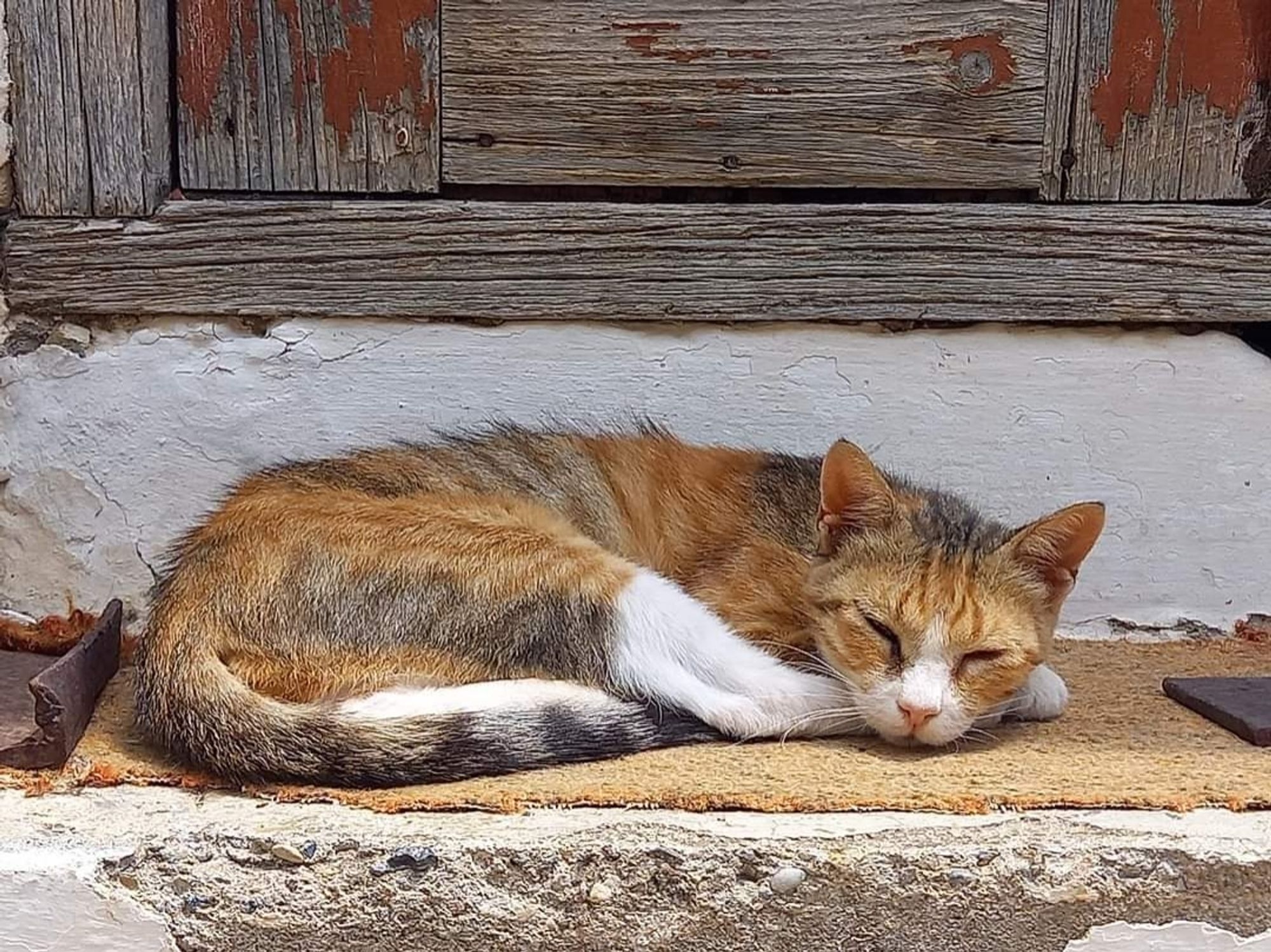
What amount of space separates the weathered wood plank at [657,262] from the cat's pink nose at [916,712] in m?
1.21

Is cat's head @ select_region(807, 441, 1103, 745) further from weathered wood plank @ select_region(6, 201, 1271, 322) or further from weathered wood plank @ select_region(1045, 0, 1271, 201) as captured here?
weathered wood plank @ select_region(1045, 0, 1271, 201)

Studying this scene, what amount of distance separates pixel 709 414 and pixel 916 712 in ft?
3.85

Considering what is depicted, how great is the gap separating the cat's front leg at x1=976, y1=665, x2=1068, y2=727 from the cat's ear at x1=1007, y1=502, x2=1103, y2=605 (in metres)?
0.18

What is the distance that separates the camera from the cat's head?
9.84ft

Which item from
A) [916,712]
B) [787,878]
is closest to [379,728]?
[787,878]

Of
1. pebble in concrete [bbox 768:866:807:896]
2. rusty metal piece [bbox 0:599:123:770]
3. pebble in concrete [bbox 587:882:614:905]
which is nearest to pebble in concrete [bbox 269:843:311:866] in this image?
pebble in concrete [bbox 587:882:614:905]

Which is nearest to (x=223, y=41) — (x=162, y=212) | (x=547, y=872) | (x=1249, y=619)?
(x=162, y=212)

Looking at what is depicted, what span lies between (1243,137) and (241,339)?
2.61 m

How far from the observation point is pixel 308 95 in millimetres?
3668

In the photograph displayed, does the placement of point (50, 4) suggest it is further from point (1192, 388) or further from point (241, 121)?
point (1192, 388)

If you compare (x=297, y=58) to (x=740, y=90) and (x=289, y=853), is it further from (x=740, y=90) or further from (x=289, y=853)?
(x=289, y=853)

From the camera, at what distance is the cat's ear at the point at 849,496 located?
317 centimetres

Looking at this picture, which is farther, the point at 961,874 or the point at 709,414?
the point at 709,414

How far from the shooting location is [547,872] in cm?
256
